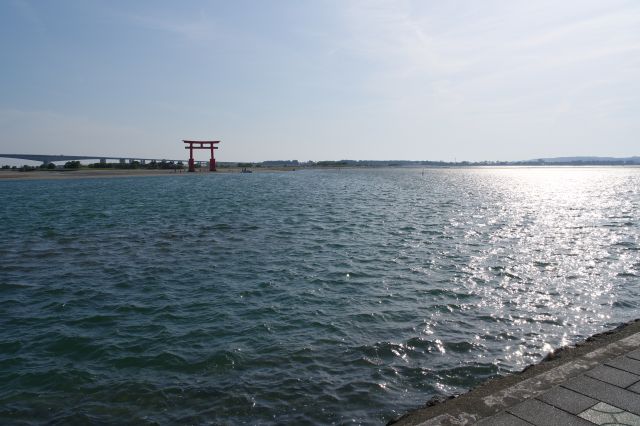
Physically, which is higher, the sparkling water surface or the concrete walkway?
the concrete walkway

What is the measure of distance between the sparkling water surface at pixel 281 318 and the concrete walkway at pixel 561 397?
46.5 inches

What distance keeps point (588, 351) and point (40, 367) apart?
28.7 ft

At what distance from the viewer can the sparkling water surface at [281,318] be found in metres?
6.42

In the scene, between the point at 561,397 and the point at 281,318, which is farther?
the point at 281,318

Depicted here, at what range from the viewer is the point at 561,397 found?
466cm

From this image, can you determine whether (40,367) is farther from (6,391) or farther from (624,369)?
(624,369)

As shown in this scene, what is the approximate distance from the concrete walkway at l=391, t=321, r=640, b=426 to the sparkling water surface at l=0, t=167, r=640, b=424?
1.18 m

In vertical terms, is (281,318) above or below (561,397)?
below

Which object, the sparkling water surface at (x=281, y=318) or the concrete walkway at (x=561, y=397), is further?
the sparkling water surface at (x=281, y=318)

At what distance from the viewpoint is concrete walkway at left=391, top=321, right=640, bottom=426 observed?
14.0ft

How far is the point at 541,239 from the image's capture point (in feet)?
64.2

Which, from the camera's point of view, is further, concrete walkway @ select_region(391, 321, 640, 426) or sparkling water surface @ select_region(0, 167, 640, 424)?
sparkling water surface @ select_region(0, 167, 640, 424)

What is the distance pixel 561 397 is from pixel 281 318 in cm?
594

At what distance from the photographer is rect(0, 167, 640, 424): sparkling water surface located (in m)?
6.42
